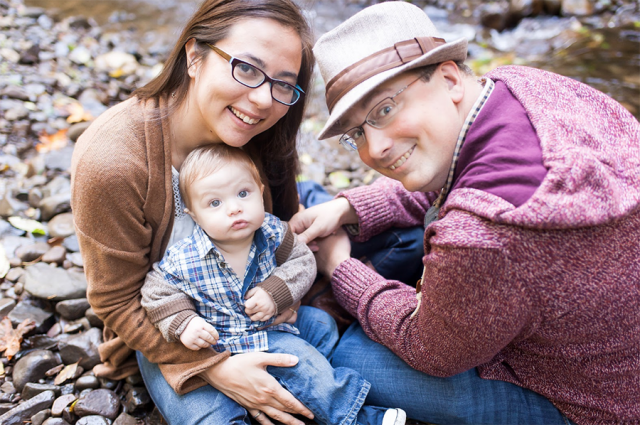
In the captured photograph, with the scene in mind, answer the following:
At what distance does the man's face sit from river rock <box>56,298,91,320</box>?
1.78m

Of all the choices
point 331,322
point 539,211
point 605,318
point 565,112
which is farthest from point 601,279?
point 331,322

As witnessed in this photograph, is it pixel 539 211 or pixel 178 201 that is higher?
pixel 539 211

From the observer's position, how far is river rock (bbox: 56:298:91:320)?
2527 millimetres

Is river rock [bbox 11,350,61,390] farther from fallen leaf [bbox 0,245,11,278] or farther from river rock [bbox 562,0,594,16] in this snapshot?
river rock [bbox 562,0,594,16]

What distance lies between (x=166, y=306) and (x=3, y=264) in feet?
4.81

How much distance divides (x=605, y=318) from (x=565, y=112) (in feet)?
2.08

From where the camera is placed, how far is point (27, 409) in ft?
6.82

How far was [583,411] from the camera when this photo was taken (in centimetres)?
169

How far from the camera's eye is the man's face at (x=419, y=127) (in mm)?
1644

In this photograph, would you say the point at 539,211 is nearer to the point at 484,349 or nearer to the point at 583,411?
the point at 484,349

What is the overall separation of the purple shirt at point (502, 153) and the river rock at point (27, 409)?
1965mm

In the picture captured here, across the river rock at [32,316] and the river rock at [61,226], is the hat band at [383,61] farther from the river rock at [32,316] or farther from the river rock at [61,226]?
the river rock at [61,226]

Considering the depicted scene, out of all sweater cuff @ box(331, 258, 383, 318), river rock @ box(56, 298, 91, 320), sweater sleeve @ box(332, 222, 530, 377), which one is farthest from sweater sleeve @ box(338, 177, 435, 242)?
river rock @ box(56, 298, 91, 320)

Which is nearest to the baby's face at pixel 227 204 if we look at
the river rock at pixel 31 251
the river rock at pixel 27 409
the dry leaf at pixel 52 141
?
the river rock at pixel 27 409
